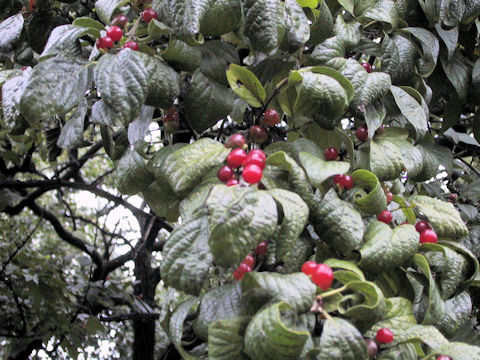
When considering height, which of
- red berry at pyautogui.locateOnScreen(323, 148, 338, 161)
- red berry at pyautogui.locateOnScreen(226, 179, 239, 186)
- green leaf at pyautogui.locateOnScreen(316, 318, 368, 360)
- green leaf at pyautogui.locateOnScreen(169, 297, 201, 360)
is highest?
red berry at pyautogui.locateOnScreen(226, 179, 239, 186)

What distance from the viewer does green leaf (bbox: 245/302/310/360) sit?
26.8 inches

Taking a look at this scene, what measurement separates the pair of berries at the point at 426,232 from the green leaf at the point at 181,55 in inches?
22.7

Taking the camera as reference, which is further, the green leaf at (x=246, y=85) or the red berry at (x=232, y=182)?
the green leaf at (x=246, y=85)

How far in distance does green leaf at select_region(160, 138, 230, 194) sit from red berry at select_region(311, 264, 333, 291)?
0.25 m

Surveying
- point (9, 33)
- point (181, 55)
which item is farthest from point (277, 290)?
point (9, 33)

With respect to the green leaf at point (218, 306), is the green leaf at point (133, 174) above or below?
above

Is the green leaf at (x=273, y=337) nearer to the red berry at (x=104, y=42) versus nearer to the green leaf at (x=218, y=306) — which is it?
the green leaf at (x=218, y=306)

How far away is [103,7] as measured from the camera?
42.1 inches

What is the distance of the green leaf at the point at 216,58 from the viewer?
1040 mm

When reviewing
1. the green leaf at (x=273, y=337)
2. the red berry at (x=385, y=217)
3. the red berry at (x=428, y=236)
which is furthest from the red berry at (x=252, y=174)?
the red berry at (x=428, y=236)

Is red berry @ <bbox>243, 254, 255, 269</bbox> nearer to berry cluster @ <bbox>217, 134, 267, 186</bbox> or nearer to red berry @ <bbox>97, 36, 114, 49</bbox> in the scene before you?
berry cluster @ <bbox>217, 134, 267, 186</bbox>

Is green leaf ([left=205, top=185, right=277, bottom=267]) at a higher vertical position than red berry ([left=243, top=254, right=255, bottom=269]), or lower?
higher

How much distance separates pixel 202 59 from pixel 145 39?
0.40ft

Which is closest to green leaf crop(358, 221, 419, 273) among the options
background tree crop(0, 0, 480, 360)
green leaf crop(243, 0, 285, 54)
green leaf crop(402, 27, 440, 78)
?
background tree crop(0, 0, 480, 360)
